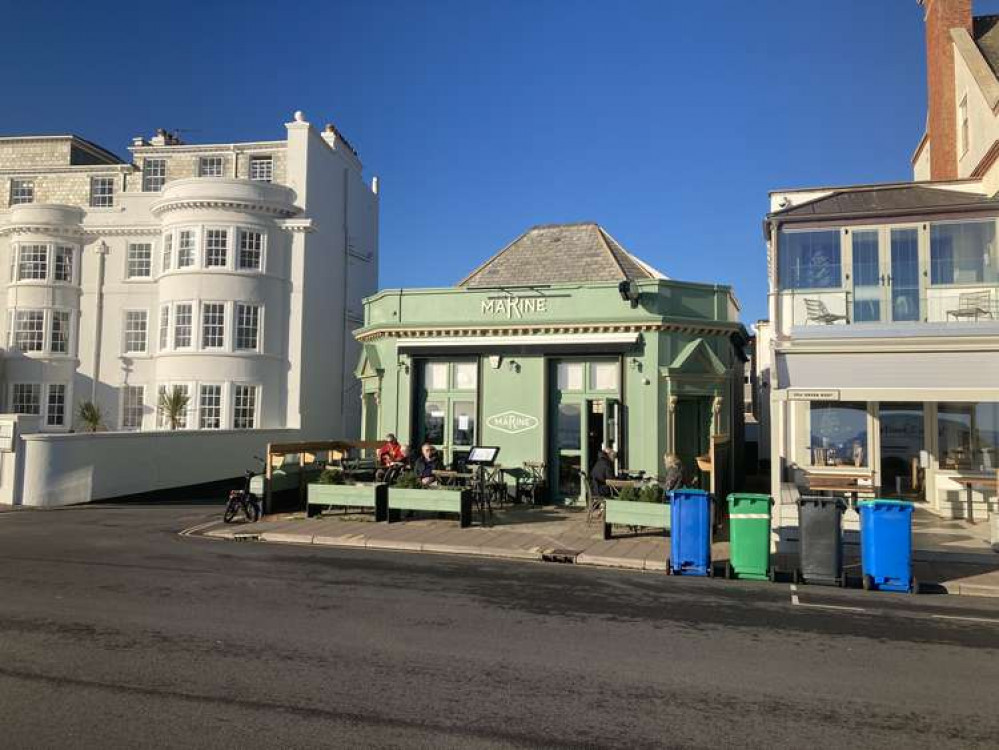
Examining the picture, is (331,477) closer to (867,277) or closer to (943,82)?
(867,277)

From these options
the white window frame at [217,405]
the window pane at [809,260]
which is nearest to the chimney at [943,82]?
the window pane at [809,260]

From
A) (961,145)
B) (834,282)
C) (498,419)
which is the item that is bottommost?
(498,419)

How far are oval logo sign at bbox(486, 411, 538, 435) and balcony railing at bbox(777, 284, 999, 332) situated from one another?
6.00 m

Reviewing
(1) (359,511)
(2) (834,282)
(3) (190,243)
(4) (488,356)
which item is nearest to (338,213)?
(3) (190,243)

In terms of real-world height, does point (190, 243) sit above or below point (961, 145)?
below

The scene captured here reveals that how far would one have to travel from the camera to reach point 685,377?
15.9m

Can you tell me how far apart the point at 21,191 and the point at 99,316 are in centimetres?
754

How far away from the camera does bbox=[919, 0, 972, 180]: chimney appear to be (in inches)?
802

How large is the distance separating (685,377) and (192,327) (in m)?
16.9

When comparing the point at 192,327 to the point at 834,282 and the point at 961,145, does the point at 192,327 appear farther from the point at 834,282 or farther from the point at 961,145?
the point at 961,145

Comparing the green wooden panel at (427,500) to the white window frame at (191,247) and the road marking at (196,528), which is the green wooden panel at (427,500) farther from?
the white window frame at (191,247)

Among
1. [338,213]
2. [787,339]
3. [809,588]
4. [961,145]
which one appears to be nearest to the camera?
[809,588]

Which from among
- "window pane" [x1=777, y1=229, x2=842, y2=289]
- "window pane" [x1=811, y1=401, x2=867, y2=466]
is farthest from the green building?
"window pane" [x1=811, y1=401, x2=867, y2=466]

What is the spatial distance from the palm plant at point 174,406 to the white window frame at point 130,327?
3842 mm
